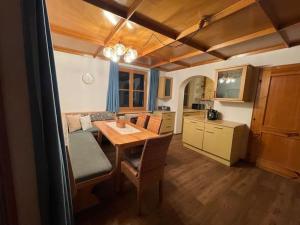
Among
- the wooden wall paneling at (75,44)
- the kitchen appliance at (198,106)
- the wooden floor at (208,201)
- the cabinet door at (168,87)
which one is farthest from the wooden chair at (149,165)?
the kitchen appliance at (198,106)

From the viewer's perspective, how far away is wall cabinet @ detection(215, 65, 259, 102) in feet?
8.86

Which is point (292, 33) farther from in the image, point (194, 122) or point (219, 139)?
point (194, 122)

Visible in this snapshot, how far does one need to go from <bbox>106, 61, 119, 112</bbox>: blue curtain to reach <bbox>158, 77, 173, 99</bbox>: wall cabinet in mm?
1643

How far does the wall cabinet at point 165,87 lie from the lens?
16.1 ft

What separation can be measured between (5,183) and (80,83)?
11.1 feet

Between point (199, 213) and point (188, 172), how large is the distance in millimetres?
876

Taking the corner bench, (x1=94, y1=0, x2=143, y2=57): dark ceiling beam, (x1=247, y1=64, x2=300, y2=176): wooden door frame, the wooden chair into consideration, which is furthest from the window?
(x1=247, y1=64, x2=300, y2=176): wooden door frame

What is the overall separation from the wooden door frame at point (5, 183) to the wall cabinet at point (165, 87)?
4.48 m

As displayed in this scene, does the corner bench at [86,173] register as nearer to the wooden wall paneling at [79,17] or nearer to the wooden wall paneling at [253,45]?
the wooden wall paneling at [79,17]

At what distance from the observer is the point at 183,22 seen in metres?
1.94

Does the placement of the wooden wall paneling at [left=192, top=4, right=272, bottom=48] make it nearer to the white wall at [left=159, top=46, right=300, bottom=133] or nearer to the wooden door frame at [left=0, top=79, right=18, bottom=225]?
the white wall at [left=159, top=46, right=300, bottom=133]


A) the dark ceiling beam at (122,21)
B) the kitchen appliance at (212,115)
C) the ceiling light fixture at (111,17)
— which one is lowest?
the kitchen appliance at (212,115)

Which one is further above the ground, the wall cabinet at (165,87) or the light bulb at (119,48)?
the light bulb at (119,48)

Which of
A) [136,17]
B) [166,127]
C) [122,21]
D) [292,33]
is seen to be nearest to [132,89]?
[166,127]
